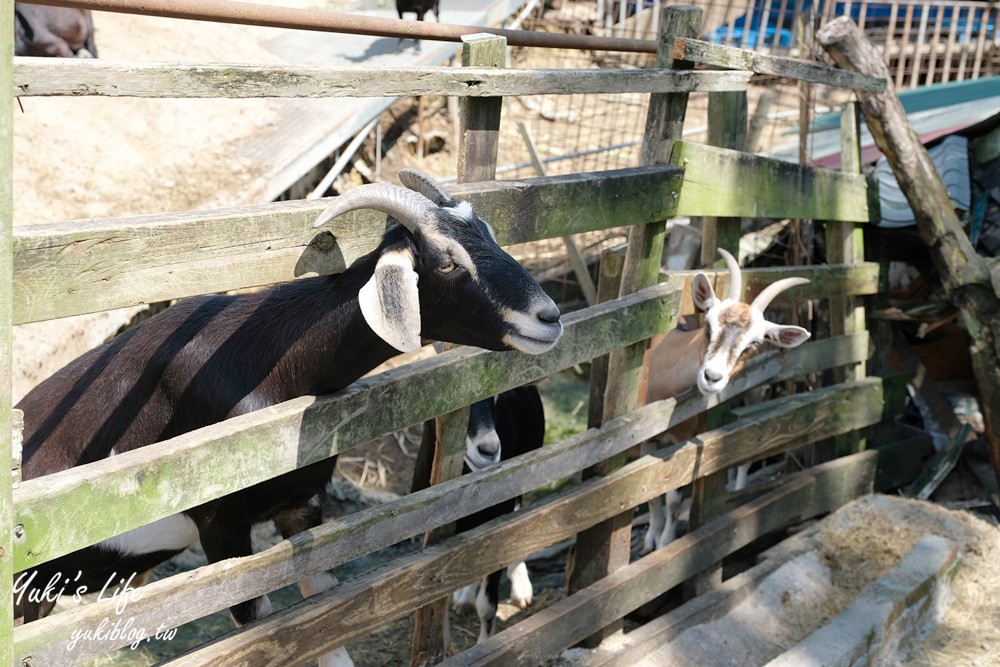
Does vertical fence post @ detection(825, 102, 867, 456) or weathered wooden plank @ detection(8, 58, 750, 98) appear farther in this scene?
vertical fence post @ detection(825, 102, 867, 456)

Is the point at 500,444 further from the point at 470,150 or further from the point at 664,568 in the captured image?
the point at 470,150

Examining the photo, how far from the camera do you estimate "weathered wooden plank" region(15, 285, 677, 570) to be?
216cm

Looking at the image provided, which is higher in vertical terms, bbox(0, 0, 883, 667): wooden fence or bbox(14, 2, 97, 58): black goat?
bbox(14, 2, 97, 58): black goat

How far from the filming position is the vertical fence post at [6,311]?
5.76 feet

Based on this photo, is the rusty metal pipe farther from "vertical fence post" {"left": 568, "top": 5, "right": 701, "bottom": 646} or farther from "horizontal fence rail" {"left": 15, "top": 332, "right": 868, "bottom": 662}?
"horizontal fence rail" {"left": 15, "top": 332, "right": 868, "bottom": 662}

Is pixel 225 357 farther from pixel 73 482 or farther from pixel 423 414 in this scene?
pixel 73 482

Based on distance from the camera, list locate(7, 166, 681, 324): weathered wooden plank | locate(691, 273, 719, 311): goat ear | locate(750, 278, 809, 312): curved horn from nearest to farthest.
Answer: locate(7, 166, 681, 324): weathered wooden plank, locate(691, 273, 719, 311): goat ear, locate(750, 278, 809, 312): curved horn

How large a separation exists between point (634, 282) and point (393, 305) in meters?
1.57

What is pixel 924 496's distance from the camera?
5891 millimetres

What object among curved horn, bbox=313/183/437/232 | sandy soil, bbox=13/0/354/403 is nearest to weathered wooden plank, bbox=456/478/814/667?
curved horn, bbox=313/183/437/232

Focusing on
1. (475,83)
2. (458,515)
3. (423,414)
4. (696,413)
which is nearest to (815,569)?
(696,413)

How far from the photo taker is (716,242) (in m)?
4.51

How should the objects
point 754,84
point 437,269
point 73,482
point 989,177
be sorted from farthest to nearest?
point 754,84
point 989,177
point 437,269
point 73,482

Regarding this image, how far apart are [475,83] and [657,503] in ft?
10.7
